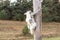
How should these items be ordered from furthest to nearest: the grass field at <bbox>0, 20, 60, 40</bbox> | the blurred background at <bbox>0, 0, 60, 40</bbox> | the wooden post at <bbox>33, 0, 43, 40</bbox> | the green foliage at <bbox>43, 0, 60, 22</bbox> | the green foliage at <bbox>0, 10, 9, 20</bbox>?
the green foliage at <bbox>43, 0, 60, 22</bbox> < the green foliage at <bbox>0, 10, 9, 20</bbox> < the blurred background at <bbox>0, 0, 60, 40</bbox> < the grass field at <bbox>0, 20, 60, 40</bbox> < the wooden post at <bbox>33, 0, 43, 40</bbox>

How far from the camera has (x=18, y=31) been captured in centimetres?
1216

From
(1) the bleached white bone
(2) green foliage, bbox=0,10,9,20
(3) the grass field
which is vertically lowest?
(3) the grass field

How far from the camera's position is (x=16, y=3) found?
52.9 feet

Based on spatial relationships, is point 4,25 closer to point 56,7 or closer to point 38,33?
point 56,7

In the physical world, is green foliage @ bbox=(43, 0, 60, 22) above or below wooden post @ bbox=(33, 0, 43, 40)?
below

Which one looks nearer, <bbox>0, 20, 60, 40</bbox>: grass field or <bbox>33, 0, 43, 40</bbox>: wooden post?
<bbox>33, 0, 43, 40</bbox>: wooden post

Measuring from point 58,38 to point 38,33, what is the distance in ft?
18.9

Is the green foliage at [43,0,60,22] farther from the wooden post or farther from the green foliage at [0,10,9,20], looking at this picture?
the wooden post

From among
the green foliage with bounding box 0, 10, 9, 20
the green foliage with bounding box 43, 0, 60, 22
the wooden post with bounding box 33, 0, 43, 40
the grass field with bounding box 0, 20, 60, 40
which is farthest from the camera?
the green foliage with bounding box 43, 0, 60, 22

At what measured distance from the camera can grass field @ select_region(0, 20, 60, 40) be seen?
1068 centimetres

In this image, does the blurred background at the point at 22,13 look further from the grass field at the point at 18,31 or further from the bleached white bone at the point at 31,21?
the bleached white bone at the point at 31,21

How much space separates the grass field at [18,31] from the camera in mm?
10682

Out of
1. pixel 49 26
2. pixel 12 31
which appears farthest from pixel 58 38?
pixel 49 26

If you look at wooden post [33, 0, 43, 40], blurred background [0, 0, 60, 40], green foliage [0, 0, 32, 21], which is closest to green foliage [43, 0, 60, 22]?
blurred background [0, 0, 60, 40]
